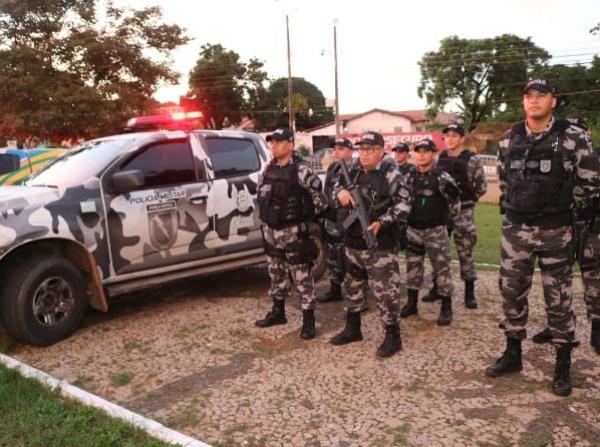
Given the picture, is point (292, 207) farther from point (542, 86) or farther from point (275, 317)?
point (542, 86)

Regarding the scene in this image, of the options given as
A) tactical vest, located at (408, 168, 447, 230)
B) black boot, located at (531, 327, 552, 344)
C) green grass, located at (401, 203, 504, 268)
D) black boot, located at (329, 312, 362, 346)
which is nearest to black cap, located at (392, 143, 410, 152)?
tactical vest, located at (408, 168, 447, 230)

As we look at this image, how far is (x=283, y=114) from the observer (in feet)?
193

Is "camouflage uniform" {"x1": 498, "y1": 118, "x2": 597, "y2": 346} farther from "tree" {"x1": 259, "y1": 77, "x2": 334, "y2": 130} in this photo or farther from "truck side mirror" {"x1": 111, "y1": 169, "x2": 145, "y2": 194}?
"tree" {"x1": 259, "y1": 77, "x2": 334, "y2": 130}

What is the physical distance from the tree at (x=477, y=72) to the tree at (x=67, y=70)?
1294 inches

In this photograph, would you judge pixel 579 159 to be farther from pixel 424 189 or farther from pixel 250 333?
pixel 250 333

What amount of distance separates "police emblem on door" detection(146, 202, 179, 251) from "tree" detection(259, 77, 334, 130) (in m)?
40.9

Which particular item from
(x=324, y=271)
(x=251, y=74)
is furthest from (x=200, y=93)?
(x=324, y=271)

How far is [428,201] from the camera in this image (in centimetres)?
492

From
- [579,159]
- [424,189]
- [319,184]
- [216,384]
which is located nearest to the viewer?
[579,159]

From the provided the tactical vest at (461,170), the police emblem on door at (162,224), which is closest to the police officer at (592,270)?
the tactical vest at (461,170)

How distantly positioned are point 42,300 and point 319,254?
9.55ft

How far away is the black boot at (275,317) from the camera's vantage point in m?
5.00

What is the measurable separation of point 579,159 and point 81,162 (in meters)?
4.12

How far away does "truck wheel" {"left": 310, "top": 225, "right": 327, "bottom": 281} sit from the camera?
618 centimetres
